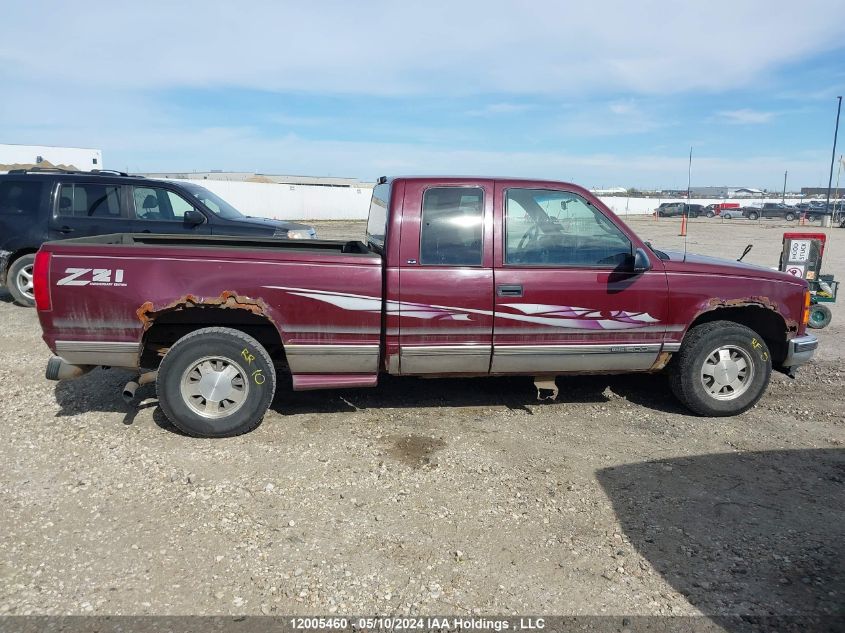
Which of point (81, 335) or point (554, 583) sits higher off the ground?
point (81, 335)

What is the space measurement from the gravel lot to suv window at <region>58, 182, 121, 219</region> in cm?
405

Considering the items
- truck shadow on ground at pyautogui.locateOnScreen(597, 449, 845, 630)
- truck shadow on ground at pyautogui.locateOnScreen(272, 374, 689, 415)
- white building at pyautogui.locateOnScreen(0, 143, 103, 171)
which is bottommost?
truck shadow on ground at pyautogui.locateOnScreen(597, 449, 845, 630)

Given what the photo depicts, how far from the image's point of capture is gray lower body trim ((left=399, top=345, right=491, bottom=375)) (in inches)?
183

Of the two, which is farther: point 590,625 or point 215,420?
point 215,420

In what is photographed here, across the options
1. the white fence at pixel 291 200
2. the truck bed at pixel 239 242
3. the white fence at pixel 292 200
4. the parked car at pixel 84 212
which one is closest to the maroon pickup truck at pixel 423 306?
the truck bed at pixel 239 242

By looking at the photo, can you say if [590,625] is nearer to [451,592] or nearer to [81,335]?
[451,592]

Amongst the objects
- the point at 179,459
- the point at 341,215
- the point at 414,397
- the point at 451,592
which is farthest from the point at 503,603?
the point at 341,215

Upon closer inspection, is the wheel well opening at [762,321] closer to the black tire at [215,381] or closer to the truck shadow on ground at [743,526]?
the truck shadow on ground at [743,526]

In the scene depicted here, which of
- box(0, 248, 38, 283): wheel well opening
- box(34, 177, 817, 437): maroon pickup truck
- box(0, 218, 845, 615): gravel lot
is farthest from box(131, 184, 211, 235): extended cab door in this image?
box(34, 177, 817, 437): maroon pickup truck

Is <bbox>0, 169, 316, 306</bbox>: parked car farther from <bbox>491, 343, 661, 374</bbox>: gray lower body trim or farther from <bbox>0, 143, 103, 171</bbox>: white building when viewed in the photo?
<bbox>0, 143, 103, 171</bbox>: white building

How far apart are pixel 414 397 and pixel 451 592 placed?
8.78 ft

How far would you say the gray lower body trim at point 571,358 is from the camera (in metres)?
4.76

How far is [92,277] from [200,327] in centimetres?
84

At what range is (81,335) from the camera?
14.4 ft
